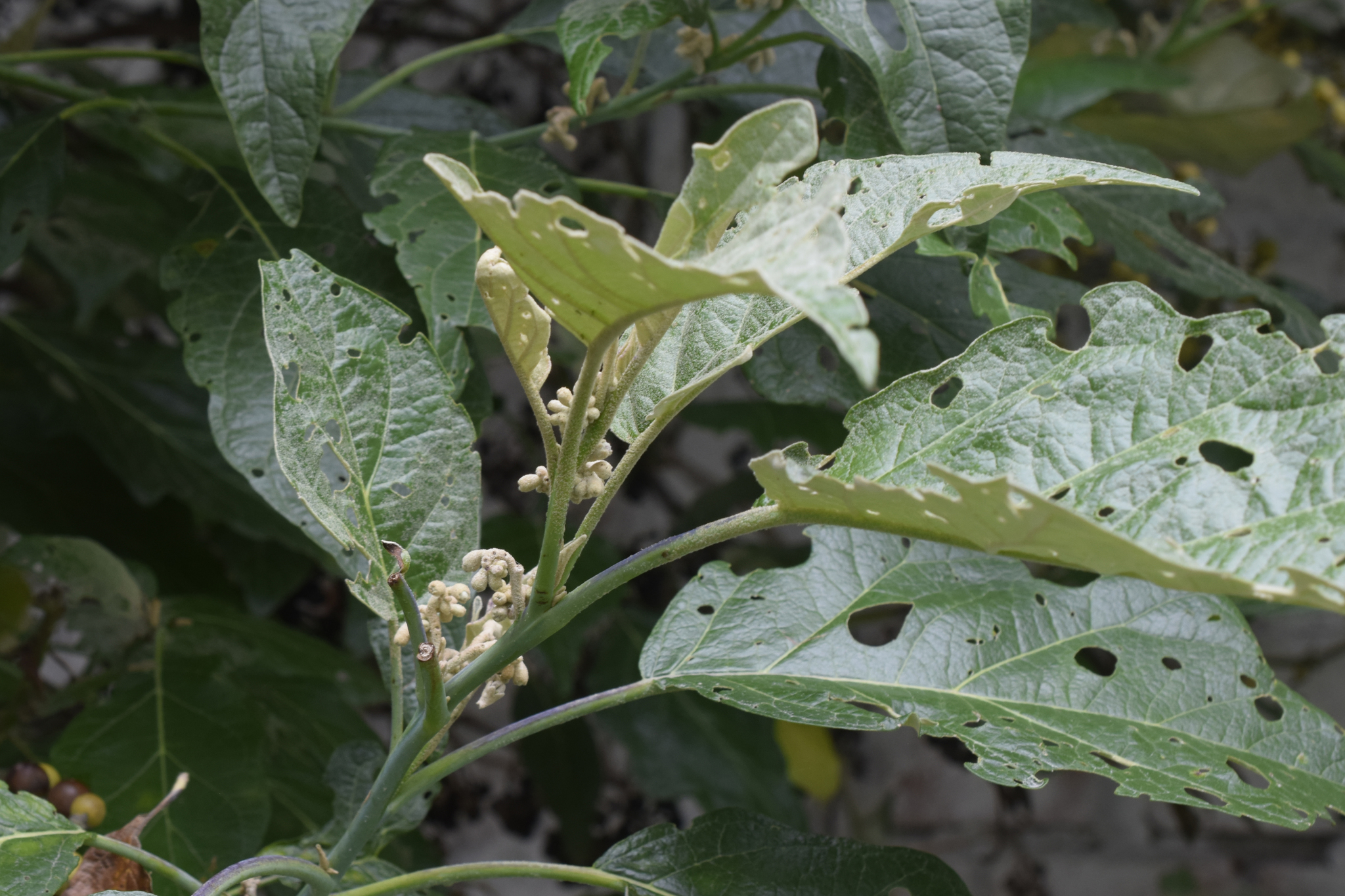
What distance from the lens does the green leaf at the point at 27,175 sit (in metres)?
0.67

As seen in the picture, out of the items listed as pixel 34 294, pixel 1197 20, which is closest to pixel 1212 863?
pixel 1197 20

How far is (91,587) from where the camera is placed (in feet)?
2.36

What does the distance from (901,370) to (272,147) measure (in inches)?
14.5

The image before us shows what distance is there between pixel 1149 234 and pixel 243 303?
23.8 inches

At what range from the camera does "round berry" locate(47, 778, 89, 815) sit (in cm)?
58

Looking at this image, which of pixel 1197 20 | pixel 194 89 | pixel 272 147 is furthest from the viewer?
pixel 1197 20

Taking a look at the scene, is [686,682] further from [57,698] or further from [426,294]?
[57,698]

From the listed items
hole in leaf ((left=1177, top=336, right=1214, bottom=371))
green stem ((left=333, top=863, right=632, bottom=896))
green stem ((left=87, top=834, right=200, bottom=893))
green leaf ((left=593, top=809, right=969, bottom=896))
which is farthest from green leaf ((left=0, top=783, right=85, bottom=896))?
hole in leaf ((left=1177, top=336, right=1214, bottom=371))

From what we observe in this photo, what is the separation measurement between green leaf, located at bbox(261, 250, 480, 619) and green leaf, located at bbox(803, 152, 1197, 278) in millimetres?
194

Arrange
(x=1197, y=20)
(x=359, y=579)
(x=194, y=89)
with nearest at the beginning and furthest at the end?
(x=359, y=579), (x=194, y=89), (x=1197, y=20)

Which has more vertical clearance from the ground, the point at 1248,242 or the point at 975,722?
the point at 975,722

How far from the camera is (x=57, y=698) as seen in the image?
0.74 metres

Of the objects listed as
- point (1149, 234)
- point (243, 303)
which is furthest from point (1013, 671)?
point (243, 303)

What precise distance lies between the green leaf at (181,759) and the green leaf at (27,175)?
12.1 inches
